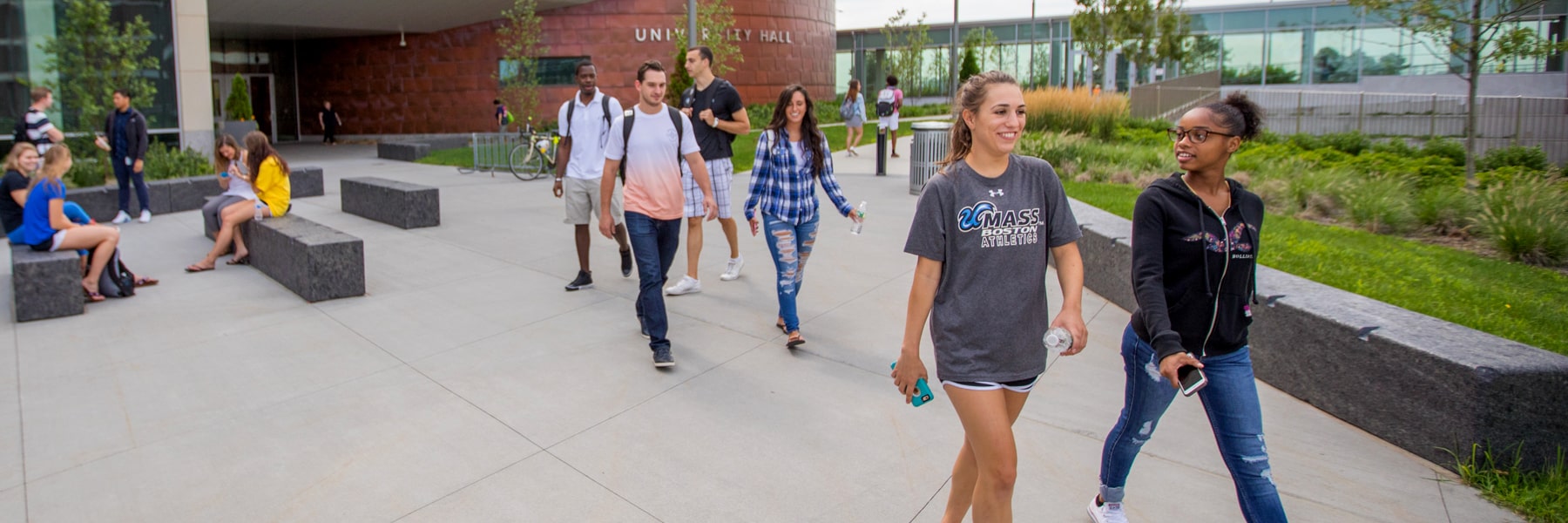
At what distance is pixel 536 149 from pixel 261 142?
769 cm

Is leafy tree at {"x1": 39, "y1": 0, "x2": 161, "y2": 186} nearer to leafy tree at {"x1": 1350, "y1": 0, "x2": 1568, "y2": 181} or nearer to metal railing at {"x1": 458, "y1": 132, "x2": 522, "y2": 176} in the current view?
metal railing at {"x1": 458, "y1": 132, "x2": 522, "y2": 176}

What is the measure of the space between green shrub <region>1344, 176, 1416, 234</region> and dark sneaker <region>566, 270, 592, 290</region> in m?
7.14

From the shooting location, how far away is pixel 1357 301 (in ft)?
16.4

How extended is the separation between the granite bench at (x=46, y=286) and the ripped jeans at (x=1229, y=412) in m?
7.10

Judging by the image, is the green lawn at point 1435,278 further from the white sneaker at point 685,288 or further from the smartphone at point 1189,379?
the white sneaker at point 685,288

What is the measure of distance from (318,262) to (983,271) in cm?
581

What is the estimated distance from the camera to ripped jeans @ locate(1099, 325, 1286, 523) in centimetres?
294

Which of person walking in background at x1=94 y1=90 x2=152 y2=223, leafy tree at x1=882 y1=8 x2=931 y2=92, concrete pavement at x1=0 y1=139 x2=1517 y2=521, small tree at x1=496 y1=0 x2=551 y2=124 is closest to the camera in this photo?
concrete pavement at x1=0 y1=139 x2=1517 y2=521

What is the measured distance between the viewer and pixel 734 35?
31266mm

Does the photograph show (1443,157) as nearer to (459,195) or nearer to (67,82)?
(459,195)

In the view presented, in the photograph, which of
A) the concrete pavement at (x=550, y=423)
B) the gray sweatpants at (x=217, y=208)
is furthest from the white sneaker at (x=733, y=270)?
the gray sweatpants at (x=217, y=208)

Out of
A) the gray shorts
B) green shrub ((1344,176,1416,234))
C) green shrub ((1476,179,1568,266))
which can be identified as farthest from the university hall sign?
green shrub ((1476,179,1568,266))

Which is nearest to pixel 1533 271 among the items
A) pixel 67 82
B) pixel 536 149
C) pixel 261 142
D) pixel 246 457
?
pixel 246 457

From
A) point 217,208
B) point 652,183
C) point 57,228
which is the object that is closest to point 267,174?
point 217,208
